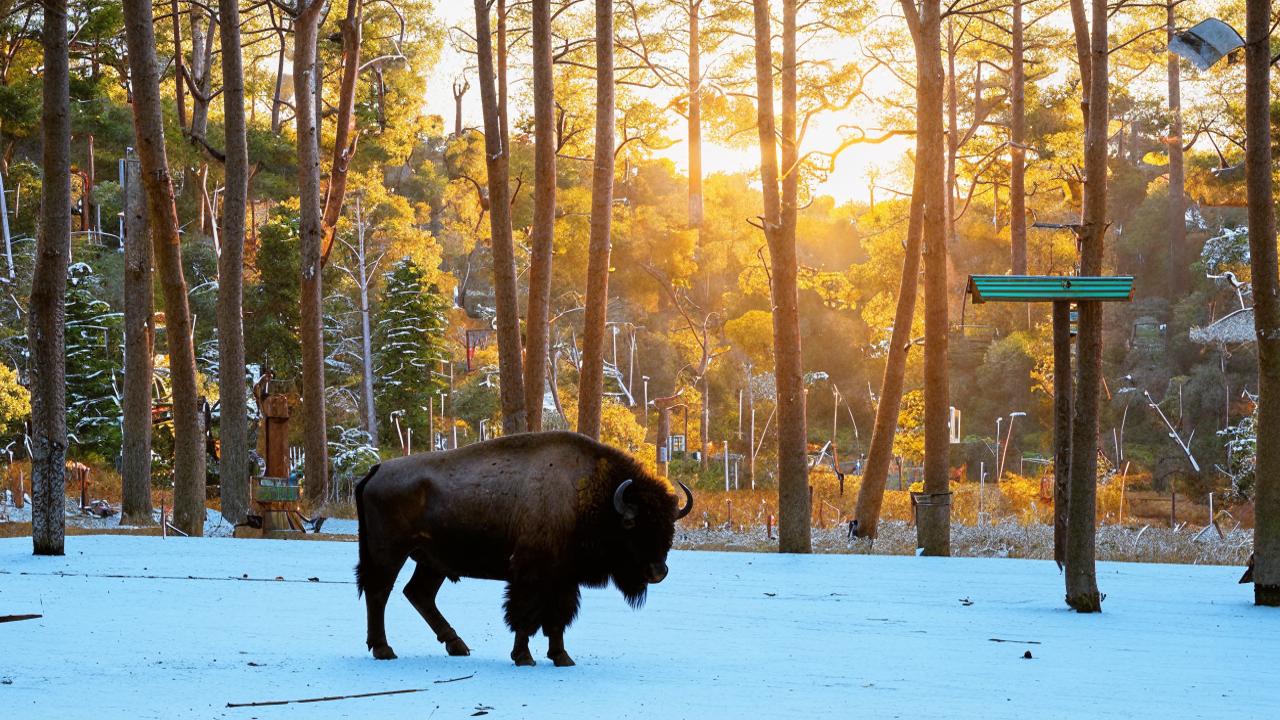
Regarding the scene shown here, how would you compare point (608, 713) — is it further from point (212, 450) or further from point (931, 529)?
point (212, 450)

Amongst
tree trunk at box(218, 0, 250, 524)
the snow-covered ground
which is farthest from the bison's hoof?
tree trunk at box(218, 0, 250, 524)

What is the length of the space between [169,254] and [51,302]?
3.93 meters

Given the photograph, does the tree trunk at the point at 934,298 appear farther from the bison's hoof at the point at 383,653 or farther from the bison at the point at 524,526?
the bison's hoof at the point at 383,653

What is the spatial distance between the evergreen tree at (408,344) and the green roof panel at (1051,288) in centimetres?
3196

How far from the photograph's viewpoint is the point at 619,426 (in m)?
38.4

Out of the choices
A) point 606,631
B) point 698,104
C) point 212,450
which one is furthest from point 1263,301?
point 698,104

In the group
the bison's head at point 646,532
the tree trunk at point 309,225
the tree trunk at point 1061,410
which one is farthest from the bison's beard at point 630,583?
the tree trunk at point 309,225

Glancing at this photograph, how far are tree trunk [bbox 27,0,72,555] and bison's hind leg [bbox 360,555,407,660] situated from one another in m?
A: 6.75

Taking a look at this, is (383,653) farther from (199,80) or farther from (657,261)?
(657,261)

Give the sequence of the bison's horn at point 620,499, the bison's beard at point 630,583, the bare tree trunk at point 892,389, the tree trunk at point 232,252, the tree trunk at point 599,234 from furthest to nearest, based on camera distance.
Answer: the tree trunk at point 599,234 < the bare tree trunk at point 892,389 < the tree trunk at point 232,252 < the bison's beard at point 630,583 < the bison's horn at point 620,499

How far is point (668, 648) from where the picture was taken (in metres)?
7.90

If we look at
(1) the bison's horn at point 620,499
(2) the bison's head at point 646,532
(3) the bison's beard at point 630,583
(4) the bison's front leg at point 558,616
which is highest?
(1) the bison's horn at point 620,499

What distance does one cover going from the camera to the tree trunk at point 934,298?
1595 cm

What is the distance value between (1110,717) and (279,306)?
3390 centimetres
